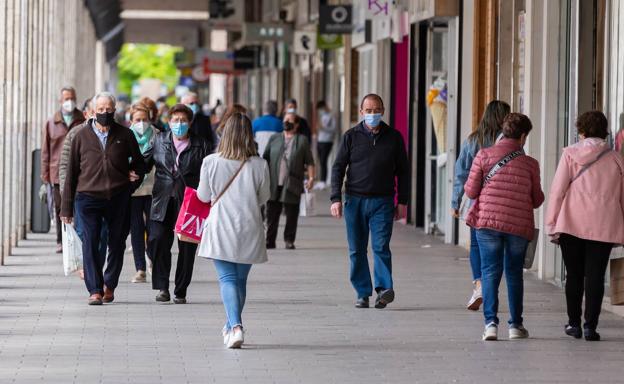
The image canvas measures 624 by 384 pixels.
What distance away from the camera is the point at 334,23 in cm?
3106

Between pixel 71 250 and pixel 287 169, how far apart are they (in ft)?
21.8

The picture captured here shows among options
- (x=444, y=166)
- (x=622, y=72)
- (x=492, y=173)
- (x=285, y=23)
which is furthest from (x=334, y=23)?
(x=492, y=173)

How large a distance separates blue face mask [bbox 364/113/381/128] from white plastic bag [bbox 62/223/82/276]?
8.46ft

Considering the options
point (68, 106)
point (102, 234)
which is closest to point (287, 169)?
point (68, 106)

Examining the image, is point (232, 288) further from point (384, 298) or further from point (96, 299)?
point (96, 299)

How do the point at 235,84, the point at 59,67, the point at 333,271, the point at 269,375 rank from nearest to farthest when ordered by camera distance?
1. the point at 269,375
2. the point at 333,271
3. the point at 59,67
4. the point at 235,84

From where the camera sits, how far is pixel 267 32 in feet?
141

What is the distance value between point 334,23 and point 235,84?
146 feet

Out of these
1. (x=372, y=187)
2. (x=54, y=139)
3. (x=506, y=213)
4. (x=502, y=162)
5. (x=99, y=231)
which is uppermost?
(x=54, y=139)

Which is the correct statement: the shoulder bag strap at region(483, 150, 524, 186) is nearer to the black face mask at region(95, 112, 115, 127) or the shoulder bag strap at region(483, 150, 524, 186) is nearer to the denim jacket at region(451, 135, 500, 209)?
the denim jacket at region(451, 135, 500, 209)

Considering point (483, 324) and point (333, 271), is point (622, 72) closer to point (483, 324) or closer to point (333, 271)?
point (483, 324)

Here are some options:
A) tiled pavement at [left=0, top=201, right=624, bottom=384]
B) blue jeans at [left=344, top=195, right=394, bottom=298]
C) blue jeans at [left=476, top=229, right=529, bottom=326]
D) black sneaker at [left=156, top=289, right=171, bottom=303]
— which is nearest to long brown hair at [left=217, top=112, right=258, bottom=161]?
tiled pavement at [left=0, top=201, right=624, bottom=384]

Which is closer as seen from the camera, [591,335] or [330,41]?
[591,335]

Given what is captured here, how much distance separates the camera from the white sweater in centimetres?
1142
